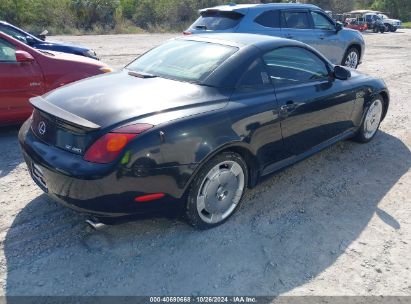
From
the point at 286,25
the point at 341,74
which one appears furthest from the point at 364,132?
the point at 286,25

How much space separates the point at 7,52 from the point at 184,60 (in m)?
2.75

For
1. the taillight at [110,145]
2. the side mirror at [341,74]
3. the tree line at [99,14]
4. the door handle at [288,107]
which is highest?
the side mirror at [341,74]

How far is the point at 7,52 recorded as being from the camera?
493cm

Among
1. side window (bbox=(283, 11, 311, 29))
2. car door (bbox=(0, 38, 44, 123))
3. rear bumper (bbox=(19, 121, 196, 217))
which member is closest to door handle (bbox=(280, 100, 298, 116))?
rear bumper (bbox=(19, 121, 196, 217))

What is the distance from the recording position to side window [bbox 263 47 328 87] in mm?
3624

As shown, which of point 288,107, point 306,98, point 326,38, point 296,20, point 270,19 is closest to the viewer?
point 288,107

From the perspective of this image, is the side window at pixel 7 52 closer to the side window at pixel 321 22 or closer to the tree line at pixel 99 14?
the side window at pixel 321 22

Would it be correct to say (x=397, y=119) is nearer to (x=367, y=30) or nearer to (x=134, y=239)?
(x=134, y=239)

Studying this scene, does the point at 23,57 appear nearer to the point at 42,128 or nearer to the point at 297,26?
the point at 42,128

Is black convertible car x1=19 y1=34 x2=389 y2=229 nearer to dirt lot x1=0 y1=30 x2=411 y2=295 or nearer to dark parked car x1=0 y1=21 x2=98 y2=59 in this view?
dirt lot x1=0 y1=30 x2=411 y2=295

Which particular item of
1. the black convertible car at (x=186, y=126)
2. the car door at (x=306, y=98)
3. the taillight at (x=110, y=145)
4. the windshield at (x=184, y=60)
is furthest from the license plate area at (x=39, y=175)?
the car door at (x=306, y=98)

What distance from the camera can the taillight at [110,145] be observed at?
101 inches

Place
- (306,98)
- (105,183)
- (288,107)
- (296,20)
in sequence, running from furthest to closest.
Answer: (296,20)
(306,98)
(288,107)
(105,183)

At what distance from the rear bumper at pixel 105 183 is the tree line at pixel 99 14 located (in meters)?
20.3
